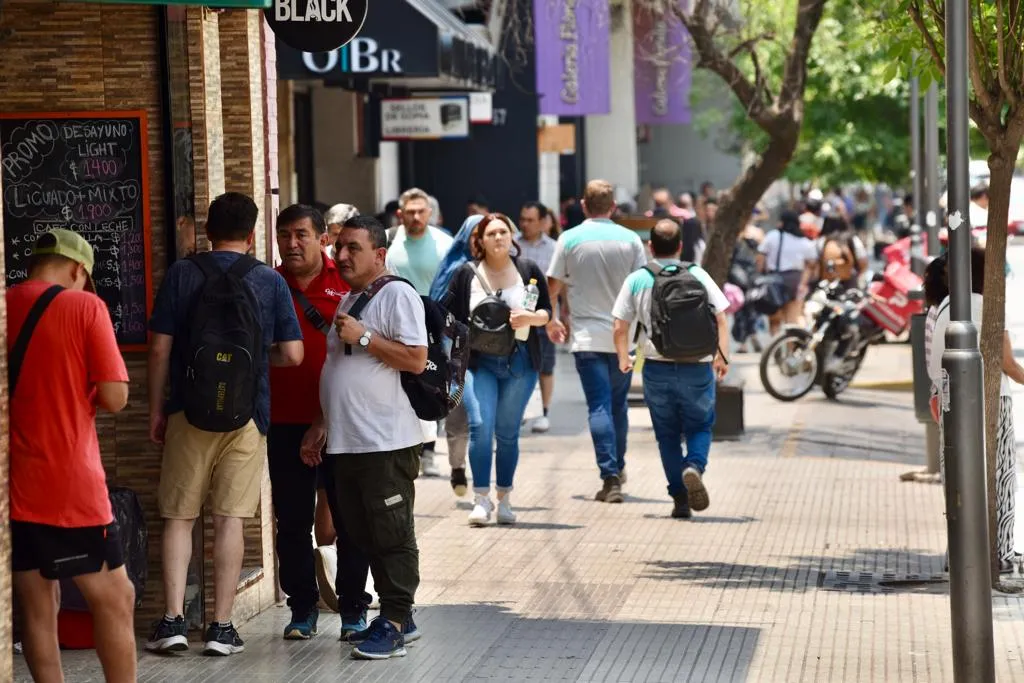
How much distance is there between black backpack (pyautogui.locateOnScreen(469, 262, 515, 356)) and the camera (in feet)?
33.2

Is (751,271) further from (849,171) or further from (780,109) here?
(849,171)

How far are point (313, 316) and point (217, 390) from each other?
28.9 inches

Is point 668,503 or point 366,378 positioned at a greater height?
point 366,378

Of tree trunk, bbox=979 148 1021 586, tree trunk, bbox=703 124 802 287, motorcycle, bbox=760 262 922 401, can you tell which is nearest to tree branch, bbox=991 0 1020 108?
tree trunk, bbox=979 148 1021 586

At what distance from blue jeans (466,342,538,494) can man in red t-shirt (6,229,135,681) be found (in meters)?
4.59

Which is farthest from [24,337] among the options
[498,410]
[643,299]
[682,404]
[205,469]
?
[682,404]

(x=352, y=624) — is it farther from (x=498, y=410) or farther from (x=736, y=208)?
(x=736, y=208)

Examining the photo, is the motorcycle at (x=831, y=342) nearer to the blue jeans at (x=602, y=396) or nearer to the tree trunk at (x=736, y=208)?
the tree trunk at (x=736, y=208)

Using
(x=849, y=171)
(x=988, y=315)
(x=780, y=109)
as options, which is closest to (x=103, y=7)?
(x=988, y=315)

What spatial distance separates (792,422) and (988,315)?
7173 millimetres

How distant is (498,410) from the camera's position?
10.5m

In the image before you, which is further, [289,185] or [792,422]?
[289,185]

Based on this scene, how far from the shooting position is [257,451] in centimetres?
721

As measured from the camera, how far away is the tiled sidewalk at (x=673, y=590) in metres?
7.09
